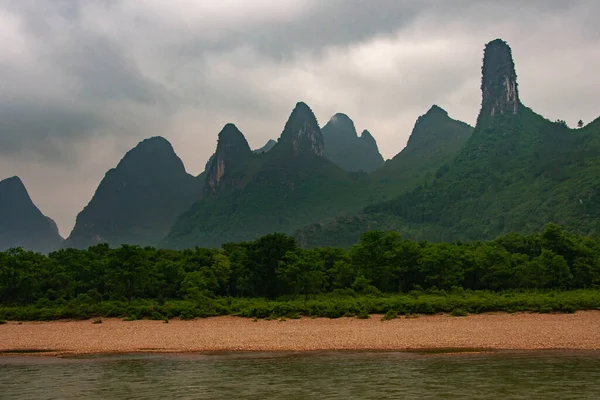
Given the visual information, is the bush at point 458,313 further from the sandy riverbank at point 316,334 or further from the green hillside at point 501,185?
the green hillside at point 501,185

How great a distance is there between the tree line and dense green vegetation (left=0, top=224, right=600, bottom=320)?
8 centimetres

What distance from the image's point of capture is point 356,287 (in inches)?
1572

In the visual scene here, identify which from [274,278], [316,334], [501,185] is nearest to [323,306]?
[316,334]

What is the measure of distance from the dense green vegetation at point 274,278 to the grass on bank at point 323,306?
9 centimetres

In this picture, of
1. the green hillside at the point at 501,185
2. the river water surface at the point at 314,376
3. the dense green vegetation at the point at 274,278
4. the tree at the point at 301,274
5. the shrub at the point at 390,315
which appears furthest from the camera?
the green hillside at the point at 501,185

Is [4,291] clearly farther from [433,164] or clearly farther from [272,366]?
[433,164]

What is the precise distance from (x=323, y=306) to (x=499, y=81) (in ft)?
478

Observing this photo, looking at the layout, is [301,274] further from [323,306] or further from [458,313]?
[458,313]

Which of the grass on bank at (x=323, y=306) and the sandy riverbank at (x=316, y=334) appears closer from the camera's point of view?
the sandy riverbank at (x=316, y=334)

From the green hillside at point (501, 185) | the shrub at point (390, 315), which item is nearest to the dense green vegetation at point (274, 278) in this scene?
the shrub at point (390, 315)

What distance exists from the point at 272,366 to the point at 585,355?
Result: 425 inches

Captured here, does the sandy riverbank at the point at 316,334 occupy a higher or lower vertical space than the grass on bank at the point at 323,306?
lower

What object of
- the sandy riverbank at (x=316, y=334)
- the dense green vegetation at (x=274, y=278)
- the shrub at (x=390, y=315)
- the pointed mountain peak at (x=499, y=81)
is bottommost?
the sandy riverbank at (x=316, y=334)

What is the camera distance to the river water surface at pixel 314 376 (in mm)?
14328
